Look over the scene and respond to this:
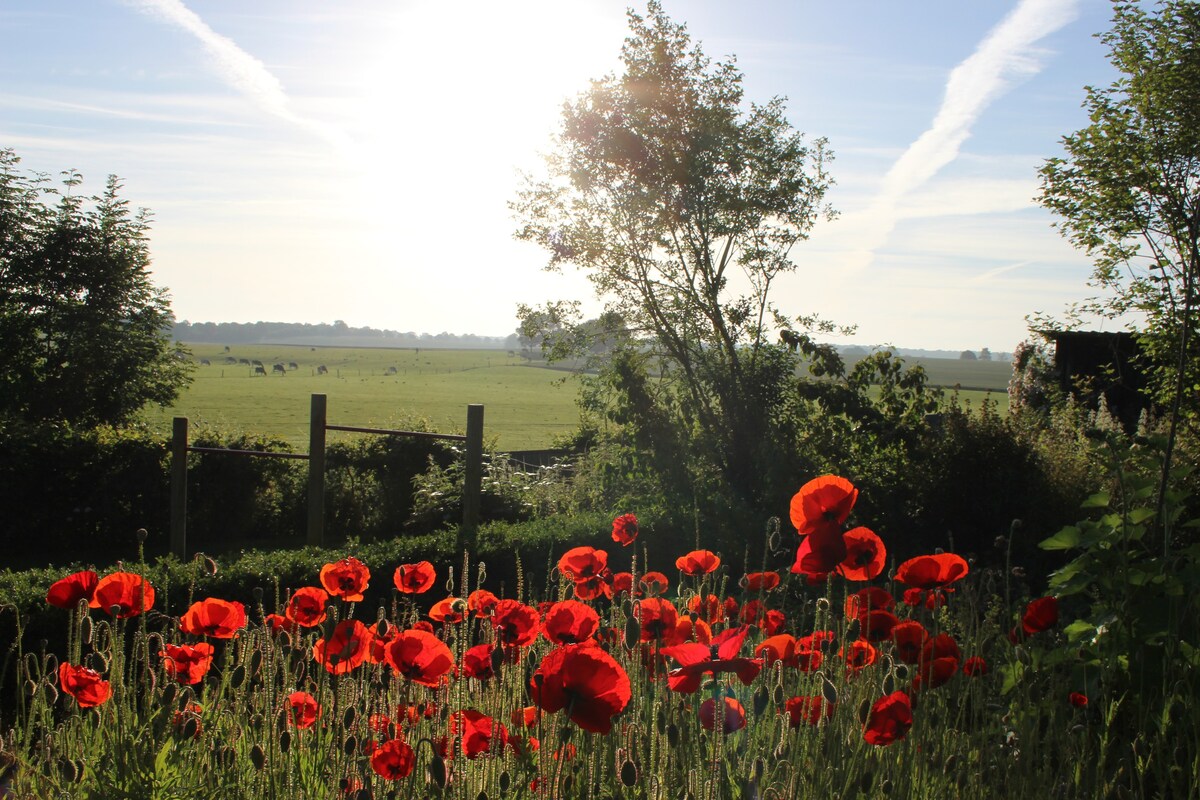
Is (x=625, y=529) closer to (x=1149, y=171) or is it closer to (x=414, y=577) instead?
(x=414, y=577)

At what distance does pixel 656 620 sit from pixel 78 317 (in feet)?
52.4

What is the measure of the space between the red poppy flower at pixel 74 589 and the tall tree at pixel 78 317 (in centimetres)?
1391

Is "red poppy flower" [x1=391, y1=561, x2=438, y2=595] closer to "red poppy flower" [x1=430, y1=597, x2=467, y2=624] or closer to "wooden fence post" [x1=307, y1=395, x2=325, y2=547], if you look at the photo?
"red poppy flower" [x1=430, y1=597, x2=467, y2=624]

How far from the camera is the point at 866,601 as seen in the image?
2273 millimetres

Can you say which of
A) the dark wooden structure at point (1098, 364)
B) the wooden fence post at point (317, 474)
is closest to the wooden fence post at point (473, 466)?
the wooden fence post at point (317, 474)

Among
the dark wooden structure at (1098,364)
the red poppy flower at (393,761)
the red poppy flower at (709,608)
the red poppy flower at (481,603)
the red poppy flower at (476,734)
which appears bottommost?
the red poppy flower at (393,761)

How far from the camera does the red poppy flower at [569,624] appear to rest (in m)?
1.83

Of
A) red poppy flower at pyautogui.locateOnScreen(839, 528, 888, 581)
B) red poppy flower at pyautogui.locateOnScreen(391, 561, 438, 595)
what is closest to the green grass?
red poppy flower at pyautogui.locateOnScreen(391, 561, 438, 595)

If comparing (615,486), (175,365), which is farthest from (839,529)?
(175,365)

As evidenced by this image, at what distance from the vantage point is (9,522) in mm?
9117

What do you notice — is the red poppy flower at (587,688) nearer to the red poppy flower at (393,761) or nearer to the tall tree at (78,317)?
the red poppy flower at (393,761)

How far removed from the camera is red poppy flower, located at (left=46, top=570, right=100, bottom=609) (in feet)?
6.79

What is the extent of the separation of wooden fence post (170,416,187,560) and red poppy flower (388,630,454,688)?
22.5 feet

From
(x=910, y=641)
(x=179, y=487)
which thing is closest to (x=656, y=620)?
(x=910, y=641)
